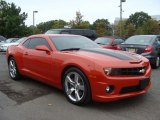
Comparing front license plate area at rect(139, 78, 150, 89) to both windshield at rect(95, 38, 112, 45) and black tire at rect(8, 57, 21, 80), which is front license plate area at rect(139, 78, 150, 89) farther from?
windshield at rect(95, 38, 112, 45)

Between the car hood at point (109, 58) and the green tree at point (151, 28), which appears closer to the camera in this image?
the car hood at point (109, 58)

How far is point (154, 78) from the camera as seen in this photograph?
8.59 m

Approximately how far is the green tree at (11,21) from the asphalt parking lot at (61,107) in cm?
3476

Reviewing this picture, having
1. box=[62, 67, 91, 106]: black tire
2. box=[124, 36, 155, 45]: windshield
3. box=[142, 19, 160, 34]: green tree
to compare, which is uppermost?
box=[142, 19, 160, 34]: green tree

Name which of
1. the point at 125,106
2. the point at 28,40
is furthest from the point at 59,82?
the point at 28,40

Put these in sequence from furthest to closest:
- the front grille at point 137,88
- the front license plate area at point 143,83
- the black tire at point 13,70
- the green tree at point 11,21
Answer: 1. the green tree at point 11,21
2. the black tire at point 13,70
3. the front license plate area at point 143,83
4. the front grille at point 137,88

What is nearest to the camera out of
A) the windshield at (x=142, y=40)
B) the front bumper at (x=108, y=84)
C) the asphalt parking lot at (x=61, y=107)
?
the asphalt parking lot at (x=61, y=107)

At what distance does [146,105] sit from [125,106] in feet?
1.42

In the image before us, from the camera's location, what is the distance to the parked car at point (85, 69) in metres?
5.17

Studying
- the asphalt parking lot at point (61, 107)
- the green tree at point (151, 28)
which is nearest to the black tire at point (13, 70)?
the asphalt parking lot at point (61, 107)

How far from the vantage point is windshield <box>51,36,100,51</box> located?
6.53 meters

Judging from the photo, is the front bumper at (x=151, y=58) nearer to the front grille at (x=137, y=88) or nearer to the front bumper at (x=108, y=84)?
the front grille at (x=137, y=88)

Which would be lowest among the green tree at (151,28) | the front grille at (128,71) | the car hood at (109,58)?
the front grille at (128,71)

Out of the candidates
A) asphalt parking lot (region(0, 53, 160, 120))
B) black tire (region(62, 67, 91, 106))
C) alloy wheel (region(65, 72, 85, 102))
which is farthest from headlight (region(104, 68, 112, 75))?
asphalt parking lot (region(0, 53, 160, 120))
